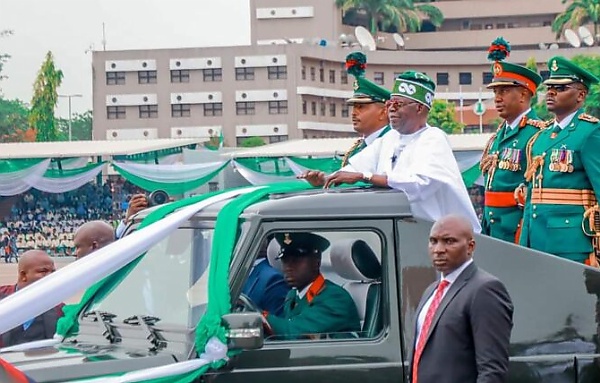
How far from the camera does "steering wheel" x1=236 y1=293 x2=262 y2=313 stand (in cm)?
458

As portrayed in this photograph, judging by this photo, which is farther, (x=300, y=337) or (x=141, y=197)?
(x=141, y=197)

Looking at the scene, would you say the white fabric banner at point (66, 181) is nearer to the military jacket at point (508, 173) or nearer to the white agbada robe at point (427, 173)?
the military jacket at point (508, 173)

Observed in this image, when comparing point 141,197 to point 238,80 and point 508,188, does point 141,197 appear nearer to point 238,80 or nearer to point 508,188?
point 508,188

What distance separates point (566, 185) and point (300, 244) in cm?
214

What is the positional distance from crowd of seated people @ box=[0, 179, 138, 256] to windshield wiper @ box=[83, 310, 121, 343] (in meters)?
24.4

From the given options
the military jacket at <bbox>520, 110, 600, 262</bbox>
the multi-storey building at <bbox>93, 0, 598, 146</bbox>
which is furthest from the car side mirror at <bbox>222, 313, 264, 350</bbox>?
the multi-storey building at <bbox>93, 0, 598, 146</bbox>

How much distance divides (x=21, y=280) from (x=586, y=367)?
3.54 m

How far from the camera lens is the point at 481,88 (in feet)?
276

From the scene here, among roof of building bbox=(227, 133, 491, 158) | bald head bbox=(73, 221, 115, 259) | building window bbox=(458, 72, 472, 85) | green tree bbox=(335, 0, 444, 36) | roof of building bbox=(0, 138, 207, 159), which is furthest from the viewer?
green tree bbox=(335, 0, 444, 36)

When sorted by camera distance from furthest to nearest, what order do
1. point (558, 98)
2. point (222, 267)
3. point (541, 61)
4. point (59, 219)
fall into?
point (541, 61), point (59, 219), point (558, 98), point (222, 267)

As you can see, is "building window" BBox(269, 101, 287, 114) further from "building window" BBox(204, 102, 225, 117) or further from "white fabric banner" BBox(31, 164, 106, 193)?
"white fabric banner" BBox(31, 164, 106, 193)

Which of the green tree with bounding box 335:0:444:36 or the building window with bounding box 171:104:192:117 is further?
the green tree with bounding box 335:0:444:36

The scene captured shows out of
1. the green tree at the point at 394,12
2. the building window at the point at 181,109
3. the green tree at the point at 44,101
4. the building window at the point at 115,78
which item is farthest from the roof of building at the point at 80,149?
the green tree at the point at 394,12

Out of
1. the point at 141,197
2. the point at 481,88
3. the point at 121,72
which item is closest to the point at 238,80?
the point at 121,72
